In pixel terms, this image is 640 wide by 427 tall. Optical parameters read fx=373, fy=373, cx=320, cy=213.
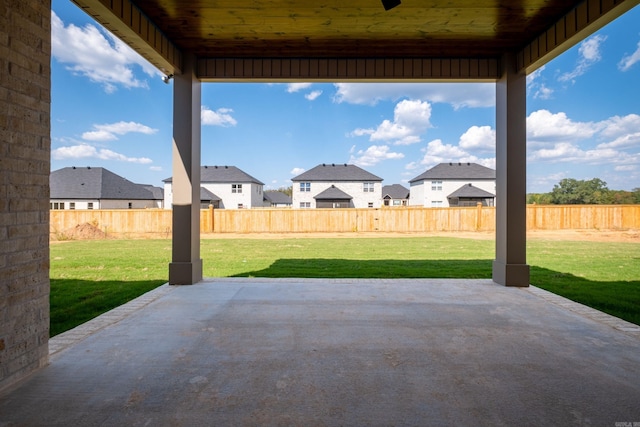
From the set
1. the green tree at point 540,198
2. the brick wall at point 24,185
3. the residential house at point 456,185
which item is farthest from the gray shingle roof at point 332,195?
the brick wall at point 24,185

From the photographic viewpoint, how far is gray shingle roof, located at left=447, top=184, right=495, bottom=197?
1335 inches

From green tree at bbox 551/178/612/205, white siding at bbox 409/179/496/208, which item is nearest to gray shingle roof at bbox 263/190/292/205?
white siding at bbox 409/179/496/208

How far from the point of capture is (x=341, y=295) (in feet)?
16.9

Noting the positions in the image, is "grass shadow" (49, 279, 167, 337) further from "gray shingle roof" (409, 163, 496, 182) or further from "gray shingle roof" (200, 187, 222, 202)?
"gray shingle roof" (409, 163, 496, 182)

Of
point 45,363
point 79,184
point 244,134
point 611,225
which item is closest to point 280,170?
point 244,134

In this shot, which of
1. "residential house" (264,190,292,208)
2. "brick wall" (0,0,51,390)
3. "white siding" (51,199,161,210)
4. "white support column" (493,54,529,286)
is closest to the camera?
→ "brick wall" (0,0,51,390)

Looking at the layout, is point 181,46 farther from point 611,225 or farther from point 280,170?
point 280,170

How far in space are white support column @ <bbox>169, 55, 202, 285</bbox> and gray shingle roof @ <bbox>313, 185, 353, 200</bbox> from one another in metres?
28.2

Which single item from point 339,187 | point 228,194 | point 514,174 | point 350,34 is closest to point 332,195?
point 339,187

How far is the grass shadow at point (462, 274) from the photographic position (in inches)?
196

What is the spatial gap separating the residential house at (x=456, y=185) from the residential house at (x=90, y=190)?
89.9ft

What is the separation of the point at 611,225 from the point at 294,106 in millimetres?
29775

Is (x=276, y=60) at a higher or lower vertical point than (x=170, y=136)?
higher

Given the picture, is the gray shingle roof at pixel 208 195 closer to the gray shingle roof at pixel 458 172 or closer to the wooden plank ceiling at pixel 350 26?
the gray shingle roof at pixel 458 172
